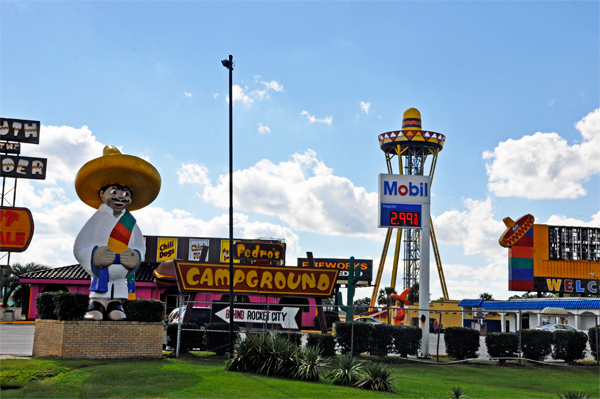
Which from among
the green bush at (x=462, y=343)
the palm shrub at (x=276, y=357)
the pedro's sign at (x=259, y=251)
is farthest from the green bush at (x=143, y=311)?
the green bush at (x=462, y=343)

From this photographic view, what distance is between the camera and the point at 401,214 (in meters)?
26.4

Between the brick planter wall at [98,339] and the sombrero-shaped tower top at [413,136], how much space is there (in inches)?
2034

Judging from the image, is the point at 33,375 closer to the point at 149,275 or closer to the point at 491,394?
the point at 491,394

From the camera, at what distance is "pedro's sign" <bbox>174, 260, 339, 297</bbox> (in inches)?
920

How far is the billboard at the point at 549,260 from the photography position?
57.4m

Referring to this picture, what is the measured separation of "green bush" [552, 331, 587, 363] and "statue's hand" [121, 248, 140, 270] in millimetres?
15415

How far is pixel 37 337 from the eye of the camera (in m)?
17.7

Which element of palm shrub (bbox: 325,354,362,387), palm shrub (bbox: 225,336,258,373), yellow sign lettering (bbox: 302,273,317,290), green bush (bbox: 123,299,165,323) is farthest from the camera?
yellow sign lettering (bbox: 302,273,317,290)

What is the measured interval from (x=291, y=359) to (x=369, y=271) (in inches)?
1963

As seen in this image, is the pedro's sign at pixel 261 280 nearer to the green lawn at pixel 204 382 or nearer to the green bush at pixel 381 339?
the green bush at pixel 381 339

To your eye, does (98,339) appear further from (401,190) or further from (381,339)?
(401,190)

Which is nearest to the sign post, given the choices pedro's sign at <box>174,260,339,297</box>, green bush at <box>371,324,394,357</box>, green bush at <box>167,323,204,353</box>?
pedro's sign at <box>174,260,339,297</box>

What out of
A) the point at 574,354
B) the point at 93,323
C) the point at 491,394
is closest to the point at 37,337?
the point at 93,323

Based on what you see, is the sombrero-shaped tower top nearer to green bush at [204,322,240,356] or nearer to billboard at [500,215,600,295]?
billboard at [500,215,600,295]
